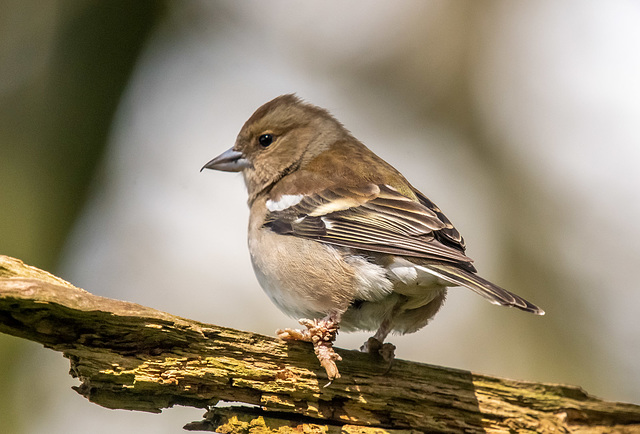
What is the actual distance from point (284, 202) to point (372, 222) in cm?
98

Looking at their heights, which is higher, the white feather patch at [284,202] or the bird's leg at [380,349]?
the white feather patch at [284,202]

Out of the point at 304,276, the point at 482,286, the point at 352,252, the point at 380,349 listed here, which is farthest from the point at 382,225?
the point at 482,286

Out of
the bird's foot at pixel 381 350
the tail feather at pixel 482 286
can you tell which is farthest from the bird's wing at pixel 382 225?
the bird's foot at pixel 381 350

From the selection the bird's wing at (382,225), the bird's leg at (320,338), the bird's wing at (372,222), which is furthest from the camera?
the bird's wing at (372,222)

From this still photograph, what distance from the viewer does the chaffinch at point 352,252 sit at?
406 centimetres

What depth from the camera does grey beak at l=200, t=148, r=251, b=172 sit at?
6027 millimetres

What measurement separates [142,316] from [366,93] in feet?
22.8

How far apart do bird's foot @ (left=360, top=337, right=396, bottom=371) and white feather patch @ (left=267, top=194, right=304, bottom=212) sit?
4.86 ft

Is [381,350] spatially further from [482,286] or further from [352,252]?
[482,286]

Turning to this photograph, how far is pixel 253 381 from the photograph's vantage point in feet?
12.1

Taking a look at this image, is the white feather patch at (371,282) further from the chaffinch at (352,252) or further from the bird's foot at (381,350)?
the bird's foot at (381,350)

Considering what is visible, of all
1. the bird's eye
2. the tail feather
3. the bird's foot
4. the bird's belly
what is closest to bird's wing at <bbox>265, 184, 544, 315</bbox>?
the tail feather

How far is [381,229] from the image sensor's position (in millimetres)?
4512

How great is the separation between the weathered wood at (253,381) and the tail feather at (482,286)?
0.68 meters
